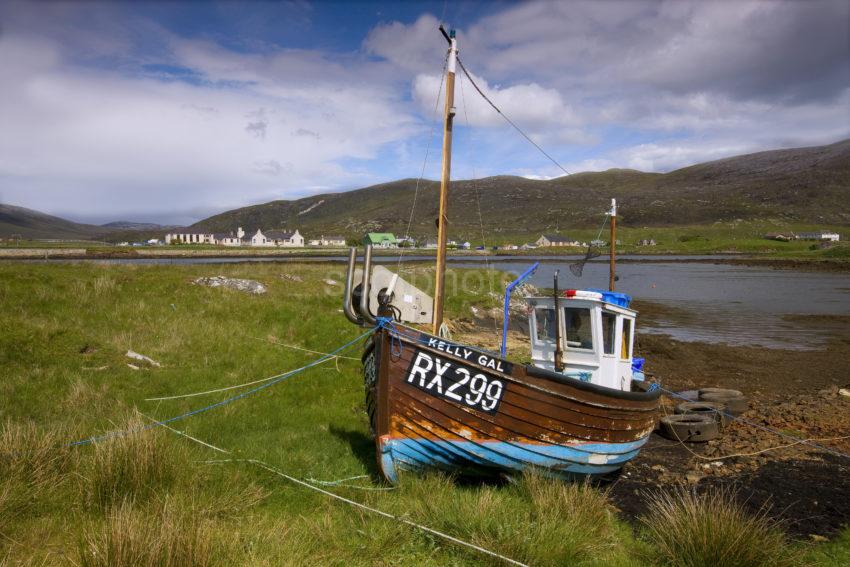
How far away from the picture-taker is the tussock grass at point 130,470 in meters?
6.02

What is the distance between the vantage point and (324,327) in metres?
16.7

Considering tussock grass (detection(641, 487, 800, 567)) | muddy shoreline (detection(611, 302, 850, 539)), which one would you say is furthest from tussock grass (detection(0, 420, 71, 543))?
muddy shoreline (detection(611, 302, 850, 539))

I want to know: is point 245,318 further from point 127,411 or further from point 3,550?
point 3,550

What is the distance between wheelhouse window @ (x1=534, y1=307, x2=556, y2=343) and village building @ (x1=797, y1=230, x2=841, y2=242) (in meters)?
150

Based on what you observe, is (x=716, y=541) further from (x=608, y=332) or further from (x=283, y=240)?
(x=283, y=240)

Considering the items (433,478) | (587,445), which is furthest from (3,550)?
(587,445)

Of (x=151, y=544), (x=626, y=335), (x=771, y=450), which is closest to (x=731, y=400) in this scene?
(x=771, y=450)

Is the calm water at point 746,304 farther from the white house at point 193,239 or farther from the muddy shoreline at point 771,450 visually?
the white house at point 193,239

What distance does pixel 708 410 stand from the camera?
1348 centimetres

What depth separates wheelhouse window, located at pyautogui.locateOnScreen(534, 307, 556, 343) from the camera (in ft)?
33.1

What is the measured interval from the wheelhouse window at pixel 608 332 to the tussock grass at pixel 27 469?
8.13m

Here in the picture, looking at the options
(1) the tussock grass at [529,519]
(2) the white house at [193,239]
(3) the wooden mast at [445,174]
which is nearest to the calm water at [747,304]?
(3) the wooden mast at [445,174]

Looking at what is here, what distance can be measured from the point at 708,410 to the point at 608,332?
5.61m

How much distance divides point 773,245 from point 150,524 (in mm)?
139633
